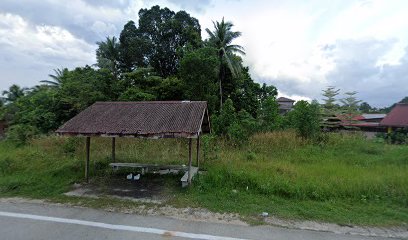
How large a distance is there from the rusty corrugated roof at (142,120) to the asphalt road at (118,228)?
214 centimetres

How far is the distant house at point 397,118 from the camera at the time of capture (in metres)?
22.7

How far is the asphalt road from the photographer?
4492 mm

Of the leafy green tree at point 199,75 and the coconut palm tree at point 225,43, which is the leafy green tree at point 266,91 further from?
the leafy green tree at point 199,75

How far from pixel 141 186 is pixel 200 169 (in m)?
1.99

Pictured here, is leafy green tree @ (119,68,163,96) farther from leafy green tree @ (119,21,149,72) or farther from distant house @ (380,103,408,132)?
distant house @ (380,103,408,132)

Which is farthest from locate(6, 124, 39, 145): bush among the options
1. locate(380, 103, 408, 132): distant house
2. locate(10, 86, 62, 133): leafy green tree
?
locate(380, 103, 408, 132): distant house

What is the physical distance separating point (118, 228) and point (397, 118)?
27046 mm

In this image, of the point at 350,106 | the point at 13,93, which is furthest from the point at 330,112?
the point at 13,93

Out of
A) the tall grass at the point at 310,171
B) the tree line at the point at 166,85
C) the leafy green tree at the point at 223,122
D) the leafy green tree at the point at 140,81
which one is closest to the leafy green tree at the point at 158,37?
the tree line at the point at 166,85

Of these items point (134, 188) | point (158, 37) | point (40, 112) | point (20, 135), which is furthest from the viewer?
point (158, 37)

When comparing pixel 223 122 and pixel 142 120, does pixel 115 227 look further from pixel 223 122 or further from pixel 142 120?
pixel 223 122

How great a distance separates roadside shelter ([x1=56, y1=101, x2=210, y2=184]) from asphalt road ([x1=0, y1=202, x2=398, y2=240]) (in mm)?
2082

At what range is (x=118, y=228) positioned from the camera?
4797 millimetres

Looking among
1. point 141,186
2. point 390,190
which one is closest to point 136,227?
point 141,186
